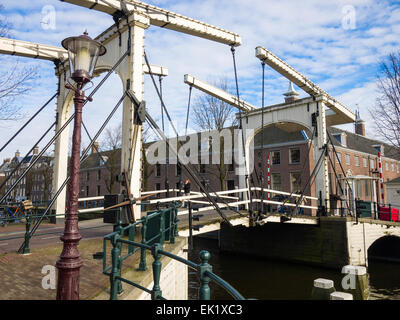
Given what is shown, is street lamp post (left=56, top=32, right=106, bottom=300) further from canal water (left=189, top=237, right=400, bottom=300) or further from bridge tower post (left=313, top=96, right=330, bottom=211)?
bridge tower post (left=313, top=96, right=330, bottom=211)

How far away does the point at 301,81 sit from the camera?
12.5 metres

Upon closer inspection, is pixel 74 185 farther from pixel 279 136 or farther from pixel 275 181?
pixel 279 136

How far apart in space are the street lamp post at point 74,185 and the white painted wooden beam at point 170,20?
468 cm

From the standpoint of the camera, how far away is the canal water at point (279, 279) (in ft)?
35.5

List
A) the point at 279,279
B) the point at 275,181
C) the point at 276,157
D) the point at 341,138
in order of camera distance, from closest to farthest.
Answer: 1. the point at 279,279
2. the point at 275,181
3. the point at 276,157
4. the point at 341,138

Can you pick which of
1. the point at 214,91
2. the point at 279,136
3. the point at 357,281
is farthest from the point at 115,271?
the point at 279,136

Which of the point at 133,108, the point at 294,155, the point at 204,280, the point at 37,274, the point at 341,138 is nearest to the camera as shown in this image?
the point at 204,280

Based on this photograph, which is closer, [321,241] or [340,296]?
[340,296]

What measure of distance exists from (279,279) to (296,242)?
2.78 meters

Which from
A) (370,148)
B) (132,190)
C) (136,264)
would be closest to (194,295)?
(132,190)

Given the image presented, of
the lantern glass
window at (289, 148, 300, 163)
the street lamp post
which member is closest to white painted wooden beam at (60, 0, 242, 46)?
the street lamp post

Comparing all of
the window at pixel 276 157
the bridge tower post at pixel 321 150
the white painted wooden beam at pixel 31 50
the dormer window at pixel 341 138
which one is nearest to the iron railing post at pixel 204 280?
the white painted wooden beam at pixel 31 50

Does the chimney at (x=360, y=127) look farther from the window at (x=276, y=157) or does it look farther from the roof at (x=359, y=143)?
the window at (x=276, y=157)
